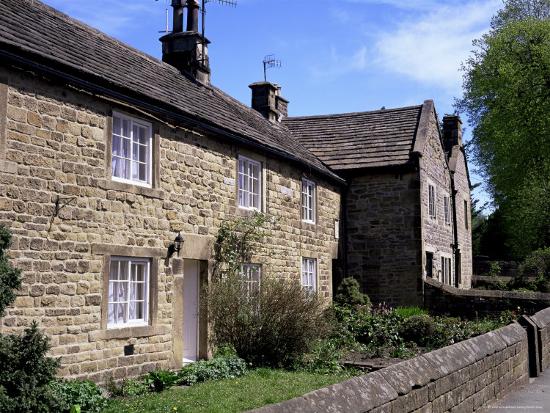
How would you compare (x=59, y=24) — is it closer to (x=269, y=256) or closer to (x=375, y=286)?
(x=269, y=256)

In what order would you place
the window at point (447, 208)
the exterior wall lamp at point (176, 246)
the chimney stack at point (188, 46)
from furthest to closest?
the window at point (447, 208)
the chimney stack at point (188, 46)
the exterior wall lamp at point (176, 246)

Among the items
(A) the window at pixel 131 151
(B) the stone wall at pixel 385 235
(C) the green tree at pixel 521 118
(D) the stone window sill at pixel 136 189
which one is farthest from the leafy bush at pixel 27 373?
(C) the green tree at pixel 521 118

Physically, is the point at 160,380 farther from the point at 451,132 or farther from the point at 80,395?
the point at 451,132

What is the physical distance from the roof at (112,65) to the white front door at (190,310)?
9.97ft

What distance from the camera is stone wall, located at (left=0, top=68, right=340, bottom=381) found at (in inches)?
366

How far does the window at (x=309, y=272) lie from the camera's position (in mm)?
18188

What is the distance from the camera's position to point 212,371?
11102mm

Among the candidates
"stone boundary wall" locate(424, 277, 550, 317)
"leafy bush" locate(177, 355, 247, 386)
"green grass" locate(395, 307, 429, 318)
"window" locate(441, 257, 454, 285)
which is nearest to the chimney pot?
"green grass" locate(395, 307, 429, 318)

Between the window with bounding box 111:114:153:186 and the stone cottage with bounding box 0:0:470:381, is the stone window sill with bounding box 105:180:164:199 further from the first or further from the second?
the window with bounding box 111:114:153:186

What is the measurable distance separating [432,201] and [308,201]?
6457 mm

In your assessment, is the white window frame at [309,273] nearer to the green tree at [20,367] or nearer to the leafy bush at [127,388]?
the leafy bush at [127,388]

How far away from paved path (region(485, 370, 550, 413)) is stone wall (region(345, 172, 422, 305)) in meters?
10.5

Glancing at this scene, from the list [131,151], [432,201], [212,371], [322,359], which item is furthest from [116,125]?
[432,201]

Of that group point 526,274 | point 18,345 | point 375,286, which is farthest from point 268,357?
point 526,274
